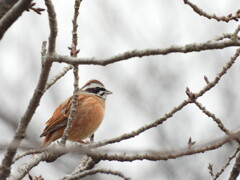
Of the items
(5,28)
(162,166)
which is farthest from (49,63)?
(162,166)

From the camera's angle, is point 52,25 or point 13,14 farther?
point 13,14

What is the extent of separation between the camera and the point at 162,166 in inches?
337

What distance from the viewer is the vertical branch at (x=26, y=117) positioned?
3.40m

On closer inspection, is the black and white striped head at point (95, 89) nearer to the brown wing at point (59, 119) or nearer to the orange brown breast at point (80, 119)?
the orange brown breast at point (80, 119)

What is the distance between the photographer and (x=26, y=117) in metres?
3.62

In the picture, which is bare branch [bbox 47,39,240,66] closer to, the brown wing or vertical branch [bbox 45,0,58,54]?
vertical branch [bbox 45,0,58,54]

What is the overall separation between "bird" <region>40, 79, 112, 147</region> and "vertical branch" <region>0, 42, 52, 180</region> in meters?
3.11

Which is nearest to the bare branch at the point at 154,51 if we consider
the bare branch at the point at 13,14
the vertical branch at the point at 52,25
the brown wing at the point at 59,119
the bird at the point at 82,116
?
the vertical branch at the point at 52,25

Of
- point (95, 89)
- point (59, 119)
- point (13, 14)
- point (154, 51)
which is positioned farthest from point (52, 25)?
point (95, 89)

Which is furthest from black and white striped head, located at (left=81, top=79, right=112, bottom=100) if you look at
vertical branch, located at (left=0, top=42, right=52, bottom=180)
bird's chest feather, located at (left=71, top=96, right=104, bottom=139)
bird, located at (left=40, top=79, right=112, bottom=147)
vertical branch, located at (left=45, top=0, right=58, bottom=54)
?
vertical branch, located at (left=45, top=0, right=58, bottom=54)

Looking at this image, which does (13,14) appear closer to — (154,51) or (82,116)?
(154,51)

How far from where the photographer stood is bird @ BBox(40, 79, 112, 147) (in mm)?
7309

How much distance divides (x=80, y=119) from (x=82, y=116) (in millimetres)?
74

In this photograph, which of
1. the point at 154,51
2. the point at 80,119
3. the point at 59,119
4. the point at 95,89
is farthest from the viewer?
the point at 95,89
